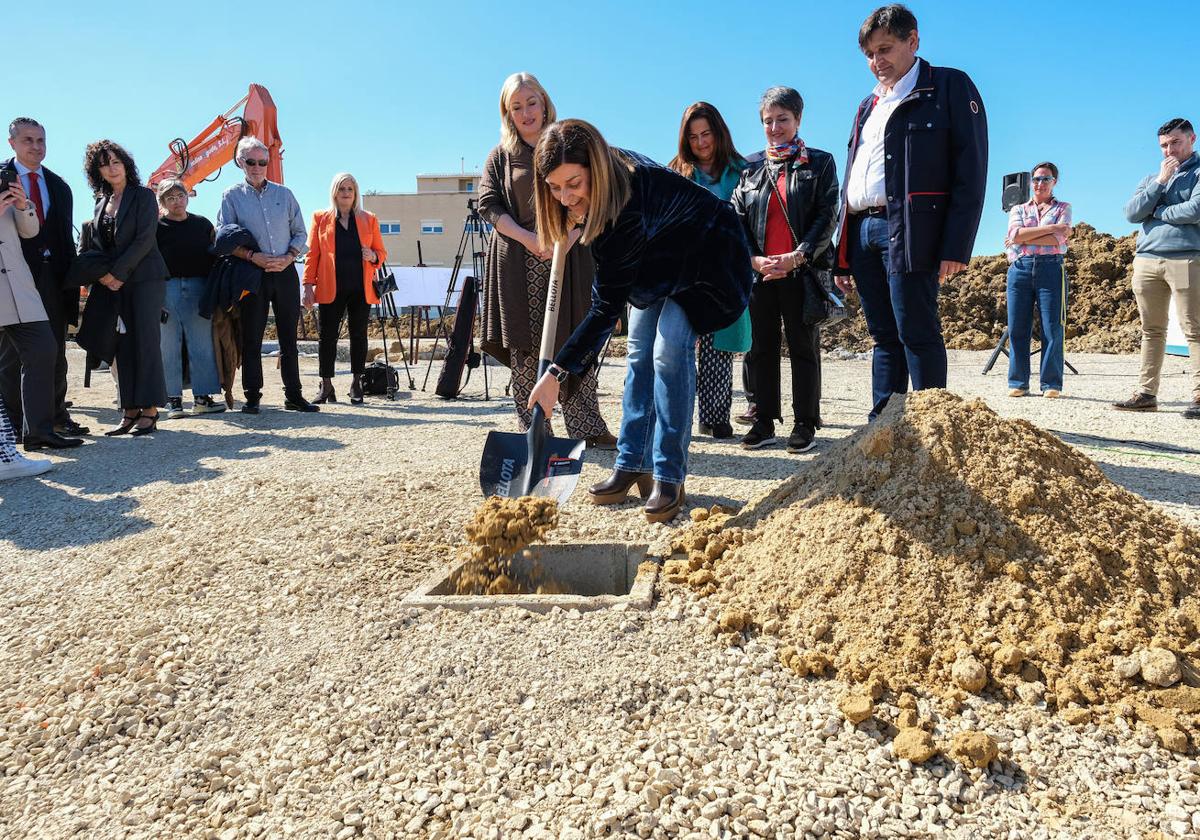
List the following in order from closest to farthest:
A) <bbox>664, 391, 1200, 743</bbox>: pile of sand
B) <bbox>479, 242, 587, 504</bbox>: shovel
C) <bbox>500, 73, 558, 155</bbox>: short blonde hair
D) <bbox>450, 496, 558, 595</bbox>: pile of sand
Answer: <bbox>664, 391, 1200, 743</bbox>: pile of sand < <bbox>450, 496, 558, 595</bbox>: pile of sand < <bbox>479, 242, 587, 504</bbox>: shovel < <bbox>500, 73, 558, 155</bbox>: short blonde hair

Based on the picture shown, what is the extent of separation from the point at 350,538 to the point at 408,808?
164 centimetres

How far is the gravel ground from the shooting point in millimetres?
1533

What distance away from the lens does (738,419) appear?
217 inches

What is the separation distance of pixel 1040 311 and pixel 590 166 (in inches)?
213

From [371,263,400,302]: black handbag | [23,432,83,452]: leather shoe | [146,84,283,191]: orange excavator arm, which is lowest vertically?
[23,432,83,452]: leather shoe

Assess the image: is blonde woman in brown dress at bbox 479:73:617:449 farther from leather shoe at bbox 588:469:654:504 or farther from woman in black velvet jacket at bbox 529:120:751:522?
woman in black velvet jacket at bbox 529:120:751:522

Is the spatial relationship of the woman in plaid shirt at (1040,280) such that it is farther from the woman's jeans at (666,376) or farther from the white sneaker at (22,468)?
the white sneaker at (22,468)

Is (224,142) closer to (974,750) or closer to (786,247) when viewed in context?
(786,247)

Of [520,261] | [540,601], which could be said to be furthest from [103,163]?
[540,601]

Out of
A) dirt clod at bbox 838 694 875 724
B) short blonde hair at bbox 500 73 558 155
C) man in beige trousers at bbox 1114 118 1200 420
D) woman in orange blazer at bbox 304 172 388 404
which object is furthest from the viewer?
woman in orange blazer at bbox 304 172 388 404

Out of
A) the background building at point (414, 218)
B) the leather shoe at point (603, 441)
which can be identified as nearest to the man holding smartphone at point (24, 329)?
the leather shoe at point (603, 441)

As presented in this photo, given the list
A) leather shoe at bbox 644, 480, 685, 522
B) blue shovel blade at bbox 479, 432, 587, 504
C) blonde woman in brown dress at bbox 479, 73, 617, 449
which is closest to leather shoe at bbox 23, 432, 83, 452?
blonde woman in brown dress at bbox 479, 73, 617, 449

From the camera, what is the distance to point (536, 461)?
121 inches

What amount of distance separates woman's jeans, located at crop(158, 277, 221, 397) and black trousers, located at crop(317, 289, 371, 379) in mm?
860
